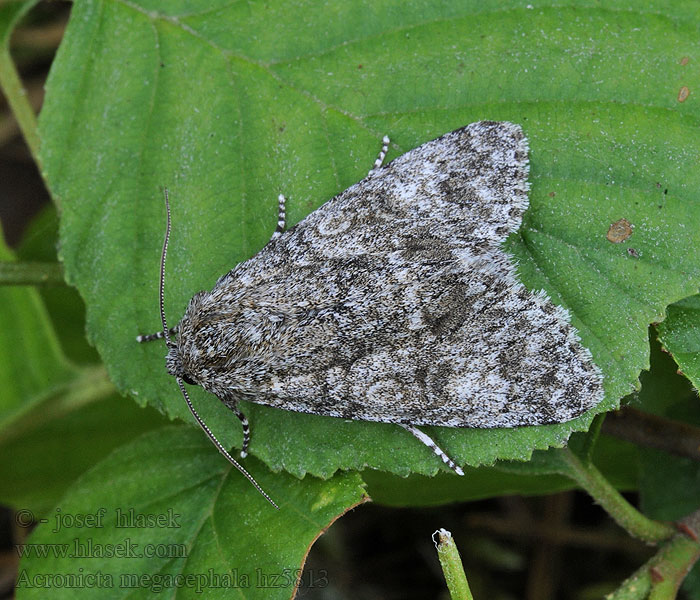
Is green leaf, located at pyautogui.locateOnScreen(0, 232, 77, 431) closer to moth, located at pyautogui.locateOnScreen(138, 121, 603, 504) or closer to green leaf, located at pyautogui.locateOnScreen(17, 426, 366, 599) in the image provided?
green leaf, located at pyautogui.locateOnScreen(17, 426, 366, 599)

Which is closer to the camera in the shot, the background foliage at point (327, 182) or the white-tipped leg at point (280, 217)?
the background foliage at point (327, 182)

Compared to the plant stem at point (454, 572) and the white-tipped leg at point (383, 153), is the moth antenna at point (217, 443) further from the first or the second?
the white-tipped leg at point (383, 153)

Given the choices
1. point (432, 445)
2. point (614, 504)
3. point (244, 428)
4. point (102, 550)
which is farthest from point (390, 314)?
point (102, 550)

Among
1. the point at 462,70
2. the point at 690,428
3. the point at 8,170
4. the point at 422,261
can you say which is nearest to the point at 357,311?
the point at 422,261

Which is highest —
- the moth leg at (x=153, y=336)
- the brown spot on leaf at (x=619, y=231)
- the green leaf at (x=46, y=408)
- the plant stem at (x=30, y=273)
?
the brown spot on leaf at (x=619, y=231)

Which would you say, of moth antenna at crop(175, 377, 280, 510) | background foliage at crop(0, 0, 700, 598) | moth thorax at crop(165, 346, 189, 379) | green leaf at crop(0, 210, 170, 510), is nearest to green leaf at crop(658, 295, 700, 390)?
background foliage at crop(0, 0, 700, 598)

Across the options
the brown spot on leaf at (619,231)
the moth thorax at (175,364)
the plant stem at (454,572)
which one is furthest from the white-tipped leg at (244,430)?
the brown spot on leaf at (619,231)
